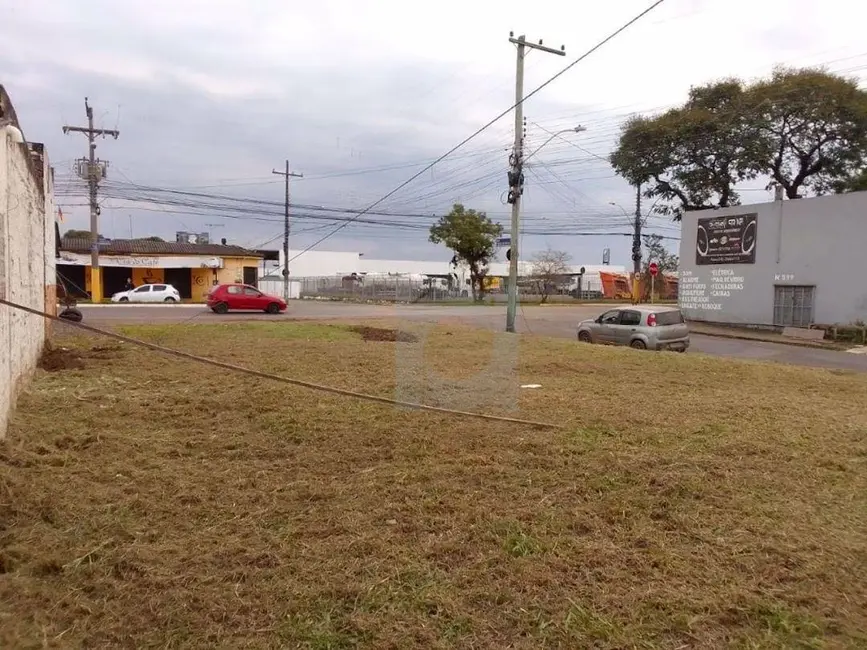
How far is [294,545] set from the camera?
3.66 m

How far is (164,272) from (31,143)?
118 feet

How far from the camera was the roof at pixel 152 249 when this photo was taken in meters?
41.9

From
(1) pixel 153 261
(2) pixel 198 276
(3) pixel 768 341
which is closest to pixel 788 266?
(3) pixel 768 341

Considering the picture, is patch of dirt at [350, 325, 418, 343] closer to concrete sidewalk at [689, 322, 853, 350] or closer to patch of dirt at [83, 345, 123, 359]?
patch of dirt at [83, 345, 123, 359]

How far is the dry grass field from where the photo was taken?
114 inches

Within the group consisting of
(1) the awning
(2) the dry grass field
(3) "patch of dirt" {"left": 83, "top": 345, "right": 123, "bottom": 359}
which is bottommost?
(2) the dry grass field

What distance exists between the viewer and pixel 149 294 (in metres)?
36.9

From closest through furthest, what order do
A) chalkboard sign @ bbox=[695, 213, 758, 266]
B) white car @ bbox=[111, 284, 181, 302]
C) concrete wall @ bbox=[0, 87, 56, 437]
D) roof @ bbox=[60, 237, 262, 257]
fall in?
concrete wall @ bbox=[0, 87, 56, 437] < chalkboard sign @ bbox=[695, 213, 758, 266] < white car @ bbox=[111, 284, 181, 302] < roof @ bbox=[60, 237, 262, 257]

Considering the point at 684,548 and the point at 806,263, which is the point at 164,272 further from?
the point at 684,548

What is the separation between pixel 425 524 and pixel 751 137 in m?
34.3

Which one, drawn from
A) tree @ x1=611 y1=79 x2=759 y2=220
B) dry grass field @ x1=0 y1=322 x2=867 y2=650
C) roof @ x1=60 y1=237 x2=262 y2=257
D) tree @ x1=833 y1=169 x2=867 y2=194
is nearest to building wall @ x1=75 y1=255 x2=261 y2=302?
roof @ x1=60 y1=237 x2=262 y2=257

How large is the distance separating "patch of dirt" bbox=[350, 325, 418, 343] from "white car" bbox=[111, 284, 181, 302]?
69.1 feet

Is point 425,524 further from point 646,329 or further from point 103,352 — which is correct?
point 646,329

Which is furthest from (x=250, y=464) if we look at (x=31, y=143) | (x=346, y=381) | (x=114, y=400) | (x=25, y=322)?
(x=31, y=143)
